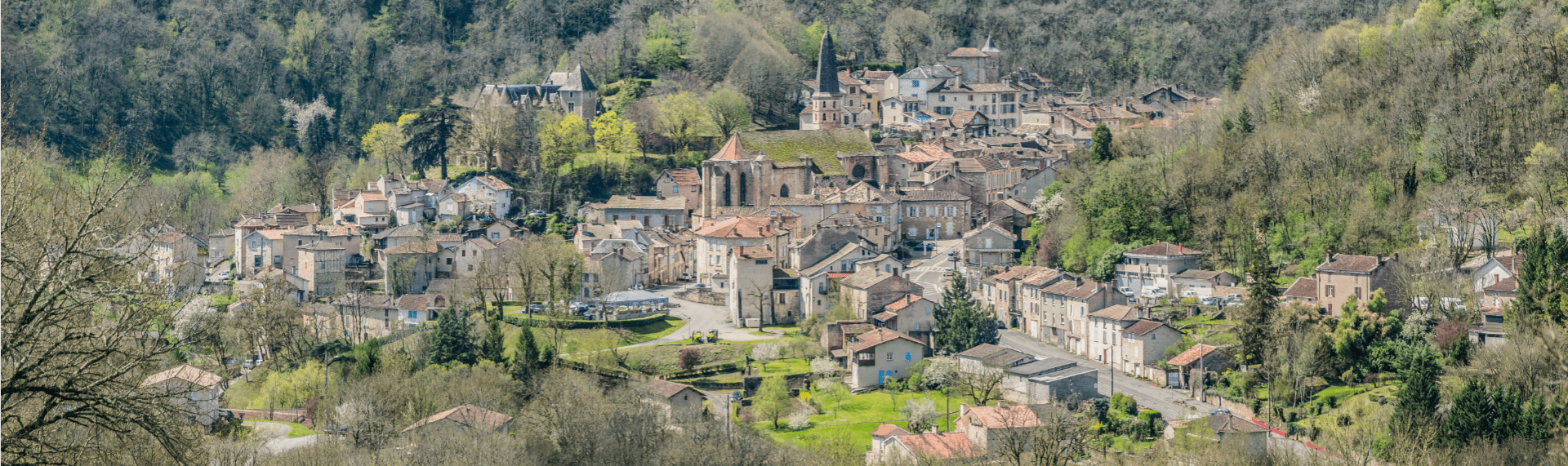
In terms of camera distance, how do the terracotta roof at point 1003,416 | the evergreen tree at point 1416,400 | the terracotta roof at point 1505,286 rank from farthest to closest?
1. the terracotta roof at point 1505,286
2. the terracotta roof at point 1003,416
3. the evergreen tree at point 1416,400

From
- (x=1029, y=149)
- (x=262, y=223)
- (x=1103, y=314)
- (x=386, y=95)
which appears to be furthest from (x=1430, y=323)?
(x=386, y=95)

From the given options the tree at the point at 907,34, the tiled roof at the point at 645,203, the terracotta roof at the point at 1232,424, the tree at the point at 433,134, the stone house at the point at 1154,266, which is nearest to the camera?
the terracotta roof at the point at 1232,424

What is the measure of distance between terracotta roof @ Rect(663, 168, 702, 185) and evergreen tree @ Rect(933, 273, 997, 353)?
20.4 metres

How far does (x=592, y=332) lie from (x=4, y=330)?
41097 millimetres

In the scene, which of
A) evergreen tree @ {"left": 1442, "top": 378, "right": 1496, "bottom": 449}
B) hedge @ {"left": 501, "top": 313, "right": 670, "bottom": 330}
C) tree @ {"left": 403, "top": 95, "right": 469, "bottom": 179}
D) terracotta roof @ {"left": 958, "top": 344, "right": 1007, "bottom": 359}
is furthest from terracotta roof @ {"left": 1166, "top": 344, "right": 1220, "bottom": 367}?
tree @ {"left": 403, "top": 95, "right": 469, "bottom": 179}

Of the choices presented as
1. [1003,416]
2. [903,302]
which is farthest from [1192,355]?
[903,302]

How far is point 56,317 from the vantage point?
1177 centimetres

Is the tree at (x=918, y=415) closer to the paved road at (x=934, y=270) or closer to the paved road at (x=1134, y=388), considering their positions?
the paved road at (x=1134, y=388)

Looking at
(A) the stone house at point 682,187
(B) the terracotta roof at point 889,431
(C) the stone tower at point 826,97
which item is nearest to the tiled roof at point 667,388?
(B) the terracotta roof at point 889,431

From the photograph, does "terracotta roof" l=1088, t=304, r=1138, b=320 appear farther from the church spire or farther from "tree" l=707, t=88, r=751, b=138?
the church spire

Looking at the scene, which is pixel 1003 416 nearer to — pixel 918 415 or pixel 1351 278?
pixel 918 415

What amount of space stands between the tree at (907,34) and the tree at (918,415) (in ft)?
191

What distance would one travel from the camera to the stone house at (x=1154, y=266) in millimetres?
52094

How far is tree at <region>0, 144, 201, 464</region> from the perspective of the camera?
11.3m
